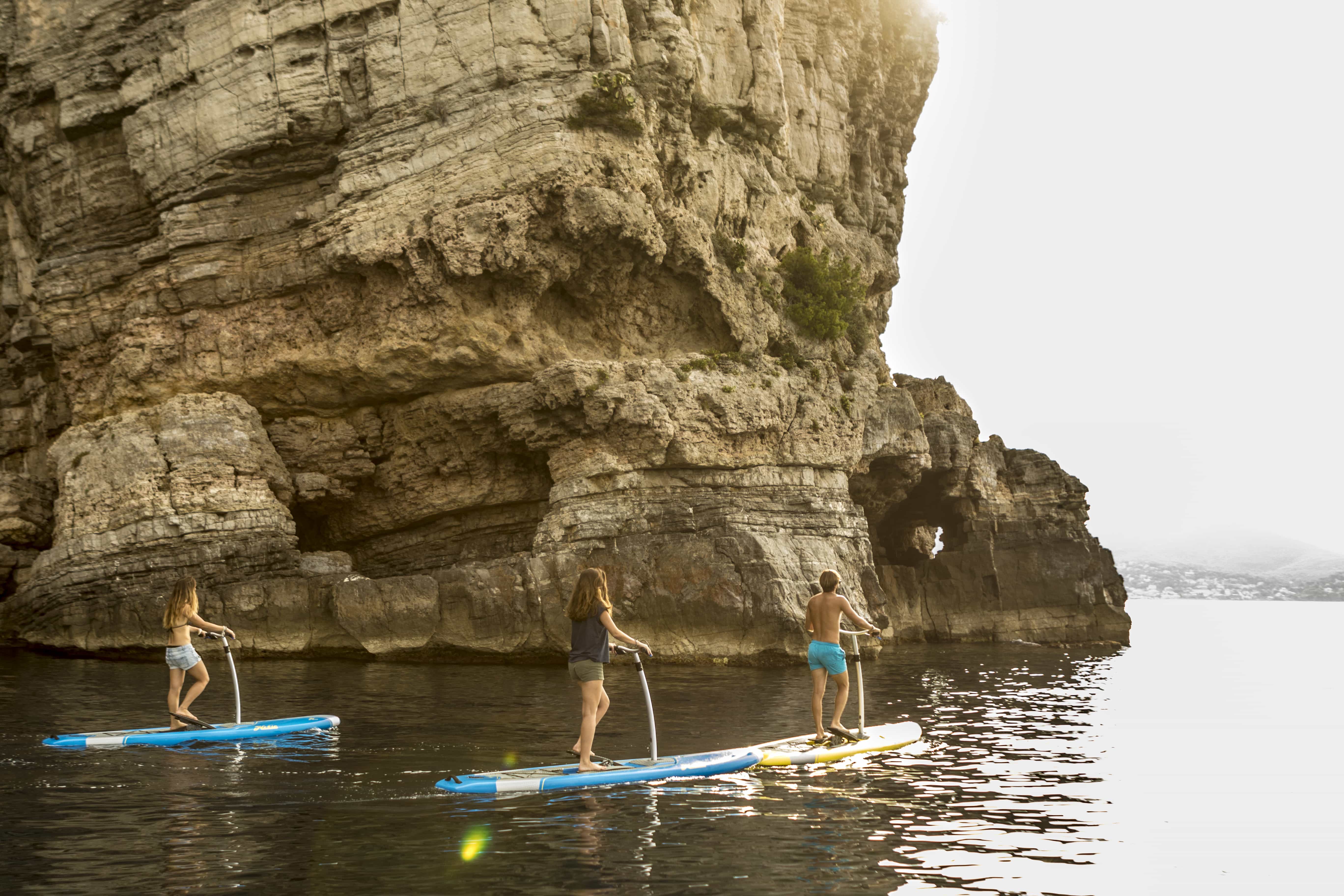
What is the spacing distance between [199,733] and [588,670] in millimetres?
7192

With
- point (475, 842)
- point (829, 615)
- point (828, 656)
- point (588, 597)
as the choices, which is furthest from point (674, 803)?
point (829, 615)

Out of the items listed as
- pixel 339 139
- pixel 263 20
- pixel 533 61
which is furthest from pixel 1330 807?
pixel 263 20

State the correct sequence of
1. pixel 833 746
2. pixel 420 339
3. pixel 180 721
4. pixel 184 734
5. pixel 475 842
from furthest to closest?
pixel 420 339, pixel 180 721, pixel 184 734, pixel 833 746, pixel 475 842

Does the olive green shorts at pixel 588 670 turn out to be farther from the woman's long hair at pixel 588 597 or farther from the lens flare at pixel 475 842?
the lens flare at pixel 475 842

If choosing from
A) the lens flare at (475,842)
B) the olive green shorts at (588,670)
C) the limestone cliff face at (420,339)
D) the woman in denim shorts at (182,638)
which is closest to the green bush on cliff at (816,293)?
the limestone cliff face at (420,339)

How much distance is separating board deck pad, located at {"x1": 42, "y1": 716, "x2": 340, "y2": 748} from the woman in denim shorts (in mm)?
452

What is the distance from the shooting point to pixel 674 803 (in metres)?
12.5

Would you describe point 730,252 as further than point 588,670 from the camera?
Yes

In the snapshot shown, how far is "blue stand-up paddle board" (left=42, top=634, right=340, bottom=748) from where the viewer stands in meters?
16.6

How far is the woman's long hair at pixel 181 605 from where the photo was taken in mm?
17328

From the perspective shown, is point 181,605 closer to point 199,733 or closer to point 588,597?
point 199,733

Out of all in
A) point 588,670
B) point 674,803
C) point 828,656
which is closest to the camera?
point 674,803

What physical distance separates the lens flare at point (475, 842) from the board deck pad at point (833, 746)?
16.2ft

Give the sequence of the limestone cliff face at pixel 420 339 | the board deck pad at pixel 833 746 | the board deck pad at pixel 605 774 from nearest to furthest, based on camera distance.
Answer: the board deck pad at pixel 605 774 < the board deck pad at pixel 833 746 < the limestone cliff face at pixel 420 339
